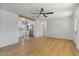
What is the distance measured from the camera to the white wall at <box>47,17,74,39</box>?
371 centimetres

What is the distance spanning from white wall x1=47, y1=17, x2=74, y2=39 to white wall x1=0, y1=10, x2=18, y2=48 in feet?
5.89

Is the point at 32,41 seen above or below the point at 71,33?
below

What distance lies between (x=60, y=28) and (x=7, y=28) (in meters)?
2.52

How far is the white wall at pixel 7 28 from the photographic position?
4.98 metres

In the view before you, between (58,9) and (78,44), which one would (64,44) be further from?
(58,9)

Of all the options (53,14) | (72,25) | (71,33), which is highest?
(53,14)

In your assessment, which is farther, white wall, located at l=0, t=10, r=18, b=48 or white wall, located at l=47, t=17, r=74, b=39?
white wall, located at l=0, t=10, r=18, b=48

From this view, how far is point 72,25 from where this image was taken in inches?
155

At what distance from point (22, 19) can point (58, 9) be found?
5.19 feet

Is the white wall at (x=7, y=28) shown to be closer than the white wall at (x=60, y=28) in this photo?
No

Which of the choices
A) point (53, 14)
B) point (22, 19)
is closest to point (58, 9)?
point (53, 14)

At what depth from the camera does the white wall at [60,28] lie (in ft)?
12.2

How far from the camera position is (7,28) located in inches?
208

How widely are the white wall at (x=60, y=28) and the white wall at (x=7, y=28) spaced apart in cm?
179
